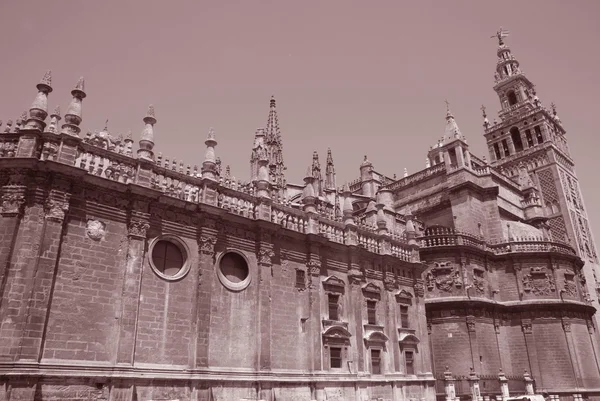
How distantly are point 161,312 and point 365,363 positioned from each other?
36.2ft

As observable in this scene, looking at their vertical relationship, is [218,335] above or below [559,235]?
below

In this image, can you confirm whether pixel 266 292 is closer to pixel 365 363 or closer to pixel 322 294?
pixel 322 294

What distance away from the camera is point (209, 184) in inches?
774

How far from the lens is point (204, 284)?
18500 millimetres

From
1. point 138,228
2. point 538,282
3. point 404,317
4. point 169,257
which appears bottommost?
point 404,317

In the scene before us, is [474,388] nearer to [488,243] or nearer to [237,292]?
[488,243]

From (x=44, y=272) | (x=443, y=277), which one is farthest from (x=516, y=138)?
(x=44, y=272)

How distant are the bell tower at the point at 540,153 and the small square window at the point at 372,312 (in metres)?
34.8

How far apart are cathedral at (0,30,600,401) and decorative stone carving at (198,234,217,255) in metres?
0.06

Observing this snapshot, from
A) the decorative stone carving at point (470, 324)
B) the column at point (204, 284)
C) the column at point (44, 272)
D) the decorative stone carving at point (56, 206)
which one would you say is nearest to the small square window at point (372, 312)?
the column at point (204, 284)

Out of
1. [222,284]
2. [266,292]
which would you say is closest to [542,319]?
[266,292]

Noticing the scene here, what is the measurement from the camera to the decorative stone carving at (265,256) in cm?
2072

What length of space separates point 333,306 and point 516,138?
157 ft

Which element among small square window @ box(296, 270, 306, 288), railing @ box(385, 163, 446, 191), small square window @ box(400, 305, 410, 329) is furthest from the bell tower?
small square window @ box(296, 270, 306, 288)
